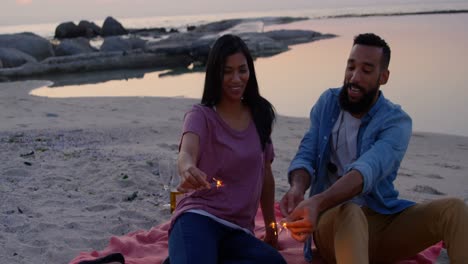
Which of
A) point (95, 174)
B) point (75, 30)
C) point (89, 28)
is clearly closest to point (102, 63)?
point (95, 174)

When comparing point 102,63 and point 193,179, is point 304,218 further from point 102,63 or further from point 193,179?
point 102,63

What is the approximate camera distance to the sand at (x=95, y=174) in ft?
14.1

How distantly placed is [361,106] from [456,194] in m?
2.61

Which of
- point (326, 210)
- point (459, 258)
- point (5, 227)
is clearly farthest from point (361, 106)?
point (5, 227)

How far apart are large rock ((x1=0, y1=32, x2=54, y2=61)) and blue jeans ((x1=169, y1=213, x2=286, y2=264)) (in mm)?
23649

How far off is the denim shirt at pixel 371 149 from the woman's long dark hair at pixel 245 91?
272 mm

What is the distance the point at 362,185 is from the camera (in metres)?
2.88

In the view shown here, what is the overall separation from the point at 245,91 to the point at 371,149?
919 millimetres

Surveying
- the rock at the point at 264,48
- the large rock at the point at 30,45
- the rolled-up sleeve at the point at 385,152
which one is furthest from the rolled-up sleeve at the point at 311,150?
the large rock at the point at 30,45

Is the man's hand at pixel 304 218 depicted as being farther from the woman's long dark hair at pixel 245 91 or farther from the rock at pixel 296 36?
the rock at pixel 296 36

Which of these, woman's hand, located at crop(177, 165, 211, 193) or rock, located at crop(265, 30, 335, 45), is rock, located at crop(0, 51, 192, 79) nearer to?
rock, located at crop(265, 30, 335, 45)

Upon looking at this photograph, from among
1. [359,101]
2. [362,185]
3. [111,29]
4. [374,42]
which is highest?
[374,42]

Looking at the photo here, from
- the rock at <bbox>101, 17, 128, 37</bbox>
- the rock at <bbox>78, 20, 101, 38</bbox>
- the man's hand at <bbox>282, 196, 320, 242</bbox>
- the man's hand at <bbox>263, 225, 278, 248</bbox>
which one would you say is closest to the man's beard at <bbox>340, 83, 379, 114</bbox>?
the man's hand at <bbox>282, 196, 320, 242</bbox>

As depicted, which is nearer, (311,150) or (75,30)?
(311,150)
